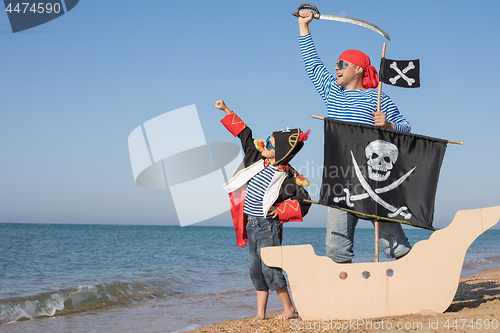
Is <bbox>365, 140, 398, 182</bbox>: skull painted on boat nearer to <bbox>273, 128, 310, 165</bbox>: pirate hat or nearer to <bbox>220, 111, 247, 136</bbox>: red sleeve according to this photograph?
<bbox>273, 128, 310, 165</bbox>: pirate hat

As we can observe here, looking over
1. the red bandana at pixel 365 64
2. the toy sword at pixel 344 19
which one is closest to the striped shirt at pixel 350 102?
the red bandana at pixel 365 64

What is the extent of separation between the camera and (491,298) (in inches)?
176

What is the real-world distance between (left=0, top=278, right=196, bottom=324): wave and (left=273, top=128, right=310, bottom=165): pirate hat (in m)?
4.82

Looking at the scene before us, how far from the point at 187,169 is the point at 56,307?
3.31 m

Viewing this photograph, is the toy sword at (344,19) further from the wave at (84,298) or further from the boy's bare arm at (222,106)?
the wave at (84,298)

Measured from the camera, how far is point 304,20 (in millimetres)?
3900

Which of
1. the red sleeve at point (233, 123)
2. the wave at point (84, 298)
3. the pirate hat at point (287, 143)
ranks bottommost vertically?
the wave at point (84, 298)

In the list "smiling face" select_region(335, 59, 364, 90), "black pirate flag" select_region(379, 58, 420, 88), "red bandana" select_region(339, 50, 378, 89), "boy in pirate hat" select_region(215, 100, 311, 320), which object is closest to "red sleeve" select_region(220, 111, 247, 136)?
"boy in pirate hat" select_region(215, 100, 311, 320)

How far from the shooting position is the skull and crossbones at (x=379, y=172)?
11.6 feet

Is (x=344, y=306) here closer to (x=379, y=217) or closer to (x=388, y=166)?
(x=379, y=217)

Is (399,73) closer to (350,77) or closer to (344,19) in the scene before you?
(350,77)

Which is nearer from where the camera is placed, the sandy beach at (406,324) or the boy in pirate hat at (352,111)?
the sandy beach at (406,324)

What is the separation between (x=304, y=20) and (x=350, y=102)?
976 mm

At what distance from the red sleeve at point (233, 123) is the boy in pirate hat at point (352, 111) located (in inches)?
35.7
